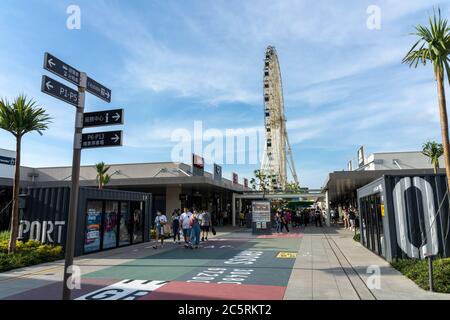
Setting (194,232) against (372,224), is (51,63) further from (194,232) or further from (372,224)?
(372,224)

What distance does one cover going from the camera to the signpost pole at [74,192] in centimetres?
501

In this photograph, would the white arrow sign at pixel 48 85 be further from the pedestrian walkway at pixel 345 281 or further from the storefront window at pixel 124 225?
the storefront window at pixel 124 225

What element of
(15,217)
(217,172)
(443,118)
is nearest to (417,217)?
(443,118)

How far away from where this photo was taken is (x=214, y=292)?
686cm

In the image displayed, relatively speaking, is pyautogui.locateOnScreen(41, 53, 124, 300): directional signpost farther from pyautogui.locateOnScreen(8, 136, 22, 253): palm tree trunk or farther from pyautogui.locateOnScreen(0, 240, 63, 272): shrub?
pyautogui.locateOnScreen(8, 136, 22, 253): palm tree trunk

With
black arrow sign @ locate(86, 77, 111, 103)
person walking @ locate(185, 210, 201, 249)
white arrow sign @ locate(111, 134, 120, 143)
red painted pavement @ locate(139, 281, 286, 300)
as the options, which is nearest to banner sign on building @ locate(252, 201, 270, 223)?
person walking @ locate(185, 210, 201, 249)

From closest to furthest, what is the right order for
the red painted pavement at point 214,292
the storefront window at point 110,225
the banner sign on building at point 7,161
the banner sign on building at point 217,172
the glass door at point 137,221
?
the red painted pavement at point 214,292 → the storefront window at point 110,225 → the glass door at point 137,221 → the banner sign on building at point 7,161 → the banner sign on building at point 217,172

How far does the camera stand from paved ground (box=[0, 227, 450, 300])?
265 inches

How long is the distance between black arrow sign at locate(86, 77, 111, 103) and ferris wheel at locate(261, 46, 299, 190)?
40.2 metres

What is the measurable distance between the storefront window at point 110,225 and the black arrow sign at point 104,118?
371 inches


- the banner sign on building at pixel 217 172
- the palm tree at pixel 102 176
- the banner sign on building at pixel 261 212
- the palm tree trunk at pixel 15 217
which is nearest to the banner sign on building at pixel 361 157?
the banner sign on building at pixel 217 172
